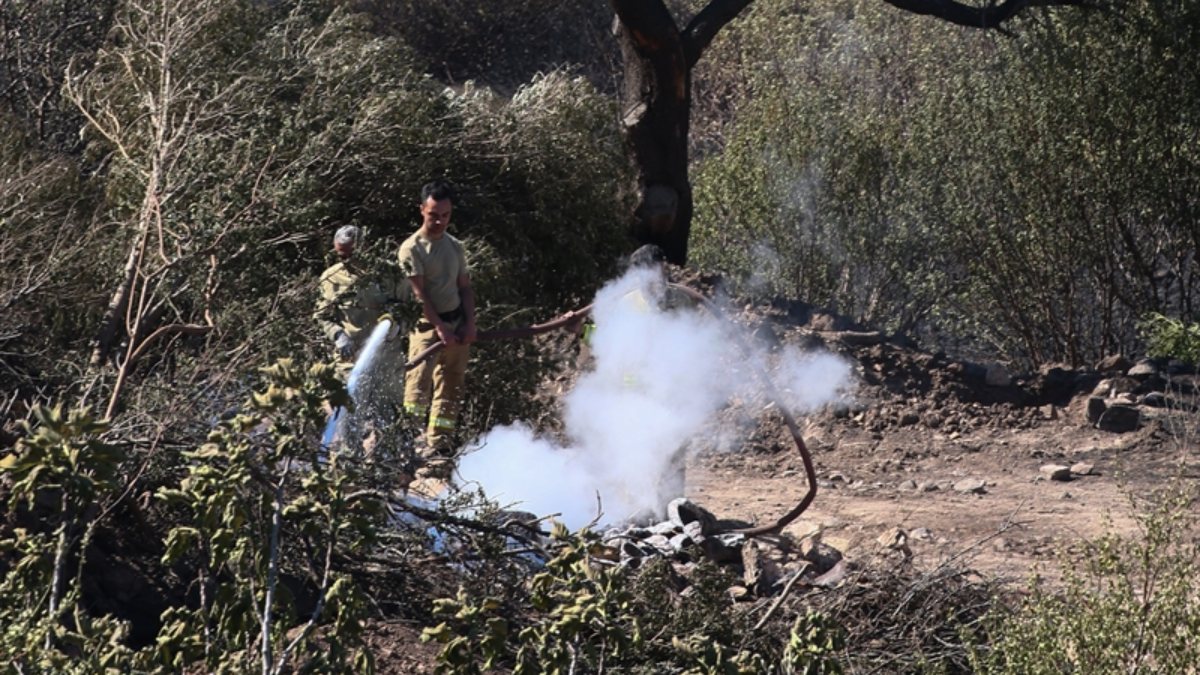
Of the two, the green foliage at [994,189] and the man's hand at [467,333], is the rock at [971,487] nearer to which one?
the green foliage at [994,189]

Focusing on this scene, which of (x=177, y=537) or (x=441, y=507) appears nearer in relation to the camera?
(x=177, y=537)

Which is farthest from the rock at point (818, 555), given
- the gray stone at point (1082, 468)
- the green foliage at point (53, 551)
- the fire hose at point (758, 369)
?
the gray stone at point (1082, 468)

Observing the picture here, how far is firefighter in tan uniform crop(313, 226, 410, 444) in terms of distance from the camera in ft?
26.1

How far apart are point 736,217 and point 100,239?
8.81 m

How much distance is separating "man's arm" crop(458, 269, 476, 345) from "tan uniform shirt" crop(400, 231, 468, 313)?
33 mm

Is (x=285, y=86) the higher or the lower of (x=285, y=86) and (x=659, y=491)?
the higher

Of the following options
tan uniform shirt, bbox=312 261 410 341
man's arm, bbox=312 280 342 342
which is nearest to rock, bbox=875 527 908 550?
tan uniform shirt, bbox=312 261 410 341

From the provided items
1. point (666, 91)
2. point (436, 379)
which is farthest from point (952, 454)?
point (436, 379)

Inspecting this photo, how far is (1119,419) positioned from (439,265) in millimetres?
6612

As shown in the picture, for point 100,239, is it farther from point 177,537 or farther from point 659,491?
point 177,537

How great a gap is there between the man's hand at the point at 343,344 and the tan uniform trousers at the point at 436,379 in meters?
0.52

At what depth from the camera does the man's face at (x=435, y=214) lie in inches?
356

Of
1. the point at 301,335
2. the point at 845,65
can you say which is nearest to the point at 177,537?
the point at 301,335

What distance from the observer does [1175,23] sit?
1530cm
